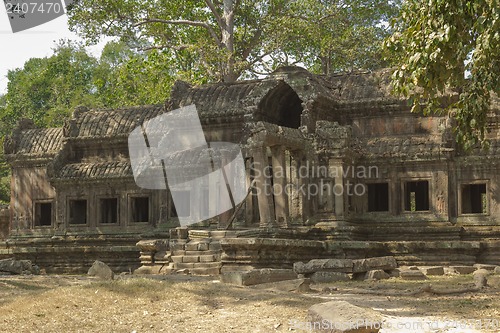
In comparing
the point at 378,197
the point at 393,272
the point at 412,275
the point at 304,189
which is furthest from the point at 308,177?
the point at 412,275

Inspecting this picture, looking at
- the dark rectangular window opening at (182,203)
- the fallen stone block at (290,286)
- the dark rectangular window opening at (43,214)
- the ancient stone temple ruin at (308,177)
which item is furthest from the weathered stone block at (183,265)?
the dark rectangular window opening at (43,214)

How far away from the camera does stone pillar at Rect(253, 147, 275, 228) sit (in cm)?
2102

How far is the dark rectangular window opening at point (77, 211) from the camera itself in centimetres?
2852

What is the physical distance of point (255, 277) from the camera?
15.3m

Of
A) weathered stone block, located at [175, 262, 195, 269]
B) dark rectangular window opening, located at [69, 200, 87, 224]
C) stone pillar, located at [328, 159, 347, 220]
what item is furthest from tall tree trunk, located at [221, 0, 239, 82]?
weathered stone block, located at [175, 262, 195, 269]

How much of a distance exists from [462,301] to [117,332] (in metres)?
5.28

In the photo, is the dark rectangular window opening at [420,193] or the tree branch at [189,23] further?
the tree branch at [189,23]

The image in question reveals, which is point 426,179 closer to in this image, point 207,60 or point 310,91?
point 310,91

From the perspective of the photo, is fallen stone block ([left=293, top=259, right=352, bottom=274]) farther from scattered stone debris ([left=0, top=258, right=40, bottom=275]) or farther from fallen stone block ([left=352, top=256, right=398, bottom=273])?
scattered stone debris ([left=0, top=258, right=40, bottom=275])

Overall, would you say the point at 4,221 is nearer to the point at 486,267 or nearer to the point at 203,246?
the point at 203,246

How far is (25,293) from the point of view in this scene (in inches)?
522

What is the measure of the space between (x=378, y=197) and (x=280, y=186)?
5.84 metres

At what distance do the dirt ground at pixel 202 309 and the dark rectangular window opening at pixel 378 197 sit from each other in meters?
10.3

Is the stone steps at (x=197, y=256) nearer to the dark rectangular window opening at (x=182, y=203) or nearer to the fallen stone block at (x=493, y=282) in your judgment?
the dark rectangular window opening at (x=182, y=203)
